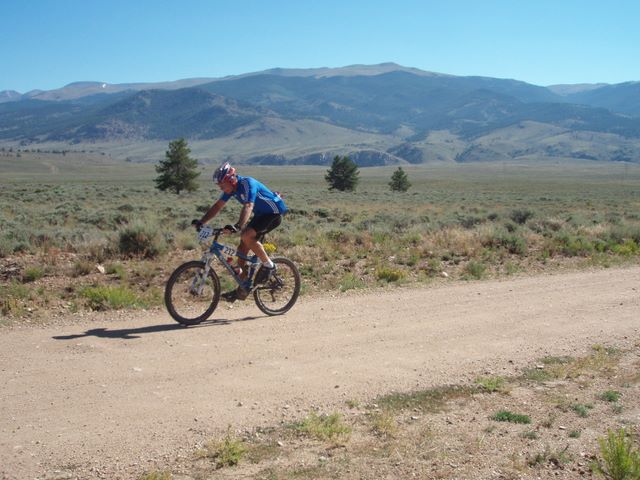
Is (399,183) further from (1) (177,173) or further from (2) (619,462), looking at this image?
(2) (619,462)

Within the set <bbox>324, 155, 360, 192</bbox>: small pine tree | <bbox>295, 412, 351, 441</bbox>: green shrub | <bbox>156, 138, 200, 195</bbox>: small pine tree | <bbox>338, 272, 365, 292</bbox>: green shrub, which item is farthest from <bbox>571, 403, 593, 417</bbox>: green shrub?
<bbox>324, 155, 360, 192</bbox>: small pine tree

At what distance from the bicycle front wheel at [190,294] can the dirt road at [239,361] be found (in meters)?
0.20

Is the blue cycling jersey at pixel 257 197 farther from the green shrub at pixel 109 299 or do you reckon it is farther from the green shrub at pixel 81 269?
the green shrub at pixel 81 269

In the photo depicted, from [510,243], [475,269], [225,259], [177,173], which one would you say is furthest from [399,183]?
[225,259]

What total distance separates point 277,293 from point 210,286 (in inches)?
37.5

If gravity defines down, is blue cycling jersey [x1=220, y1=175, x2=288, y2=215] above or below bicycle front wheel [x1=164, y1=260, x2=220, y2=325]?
above

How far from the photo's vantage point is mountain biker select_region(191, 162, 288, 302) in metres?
7.83

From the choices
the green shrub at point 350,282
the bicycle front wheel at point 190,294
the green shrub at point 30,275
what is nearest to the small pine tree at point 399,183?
the green shrub at point 350,282

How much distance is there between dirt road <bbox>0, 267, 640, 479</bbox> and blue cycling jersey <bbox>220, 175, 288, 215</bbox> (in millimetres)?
1485

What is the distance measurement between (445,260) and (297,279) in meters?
5.21

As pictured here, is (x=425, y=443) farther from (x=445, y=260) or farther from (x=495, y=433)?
(x=445, y=260)

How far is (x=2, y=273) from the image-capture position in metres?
10.1

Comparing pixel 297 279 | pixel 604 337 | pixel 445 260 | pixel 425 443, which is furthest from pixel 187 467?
pixel 445 260

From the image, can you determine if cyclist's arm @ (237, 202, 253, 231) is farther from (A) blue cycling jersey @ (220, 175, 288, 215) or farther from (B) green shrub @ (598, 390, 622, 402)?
(B) green shrub @ (598, 390, 622, 402)
